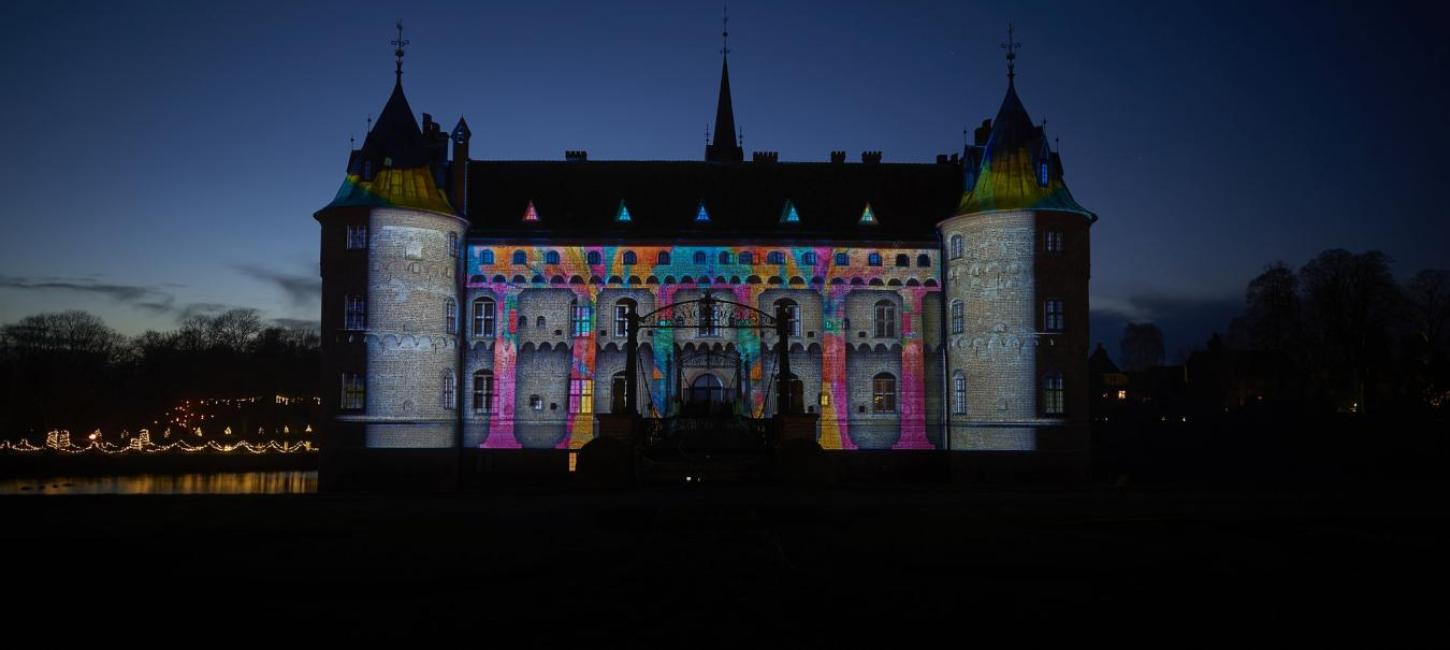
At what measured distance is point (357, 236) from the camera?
38188mm

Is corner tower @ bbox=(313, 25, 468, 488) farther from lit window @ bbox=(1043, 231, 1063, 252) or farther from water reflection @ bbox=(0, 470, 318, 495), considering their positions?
lit window @ bbox=(1043, 231, 1063, 252)

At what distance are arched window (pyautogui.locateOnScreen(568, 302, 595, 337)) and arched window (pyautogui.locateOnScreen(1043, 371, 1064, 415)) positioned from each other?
1686 cm

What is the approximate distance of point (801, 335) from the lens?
135 feet

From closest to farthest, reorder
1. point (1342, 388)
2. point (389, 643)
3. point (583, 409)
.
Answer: point (389, 643)
point (583, 409)
point (1342, 388)

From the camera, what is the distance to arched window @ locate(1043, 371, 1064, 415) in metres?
37.4

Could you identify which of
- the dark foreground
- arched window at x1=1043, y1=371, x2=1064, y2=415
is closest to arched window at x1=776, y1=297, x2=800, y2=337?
arched window at x1=1043, y1=371, x2=1064, y2=415

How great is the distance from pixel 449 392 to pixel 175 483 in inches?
480

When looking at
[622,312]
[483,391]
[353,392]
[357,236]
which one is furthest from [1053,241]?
[353,392]

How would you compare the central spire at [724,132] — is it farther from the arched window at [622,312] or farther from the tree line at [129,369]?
the tree line at [129,369]

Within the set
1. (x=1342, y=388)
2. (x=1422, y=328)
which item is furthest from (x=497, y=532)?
(x=1422, y=328)

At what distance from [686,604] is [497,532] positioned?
6.40m

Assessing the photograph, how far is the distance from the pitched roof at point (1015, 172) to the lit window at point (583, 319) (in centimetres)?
1447

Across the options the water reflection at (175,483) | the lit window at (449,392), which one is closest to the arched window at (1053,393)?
the lit window at (449,392)

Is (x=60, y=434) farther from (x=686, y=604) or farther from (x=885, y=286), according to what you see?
(x=686, y=604)
